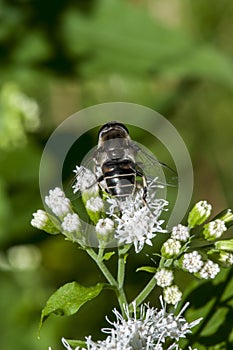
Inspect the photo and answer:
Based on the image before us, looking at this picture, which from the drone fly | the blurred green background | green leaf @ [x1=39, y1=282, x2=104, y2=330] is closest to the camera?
green leaf @ [x1=39, y1=282, x2=104, y2=330]

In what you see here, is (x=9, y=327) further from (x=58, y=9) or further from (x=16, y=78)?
(x=58, y=9)

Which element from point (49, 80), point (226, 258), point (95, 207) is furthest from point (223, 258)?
point (49, 80)

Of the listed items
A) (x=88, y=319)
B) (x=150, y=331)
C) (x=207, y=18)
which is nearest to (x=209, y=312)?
(x=150, y=331)

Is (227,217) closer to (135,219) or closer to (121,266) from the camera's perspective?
(135,219)

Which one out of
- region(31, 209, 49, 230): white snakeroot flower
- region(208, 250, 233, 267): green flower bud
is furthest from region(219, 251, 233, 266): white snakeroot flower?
region(31, 209, 49, 230): white snakeroot flower

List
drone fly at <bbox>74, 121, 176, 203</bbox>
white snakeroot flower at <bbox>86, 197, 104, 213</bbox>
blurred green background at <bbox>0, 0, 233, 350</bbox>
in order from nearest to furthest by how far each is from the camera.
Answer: drone fly at <bbox>74, 121, 176, 203</bbox> → white snakeroot flower at <bbox>86, 197, 104, 213</bbox> → blurred green background at <bbox>0, 0, 233, 350</bbox>

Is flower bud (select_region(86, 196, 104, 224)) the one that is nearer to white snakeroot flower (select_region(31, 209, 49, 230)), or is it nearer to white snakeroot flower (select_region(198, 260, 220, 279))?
white snakeroot flower (select_region(31, 209, 49, 230))
